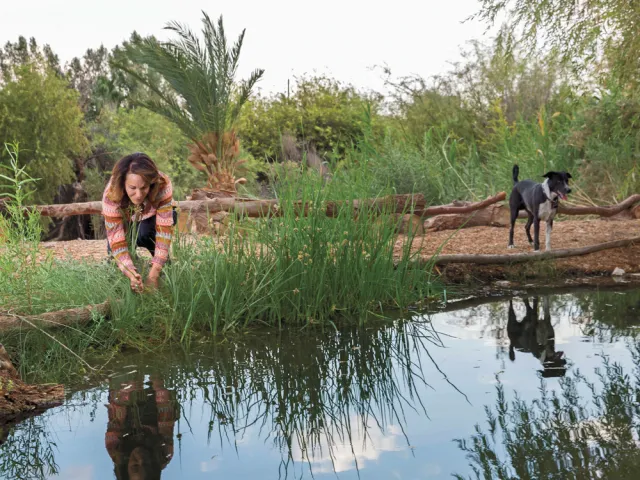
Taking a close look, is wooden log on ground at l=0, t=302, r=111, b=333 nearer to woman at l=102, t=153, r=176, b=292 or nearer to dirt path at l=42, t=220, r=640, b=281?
woman at l=102, t=153, r=176, b=292

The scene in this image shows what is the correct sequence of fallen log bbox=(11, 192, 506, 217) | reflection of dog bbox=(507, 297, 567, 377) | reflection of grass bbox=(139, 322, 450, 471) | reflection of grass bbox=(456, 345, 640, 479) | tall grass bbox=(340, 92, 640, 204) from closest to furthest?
reflection of grass bbox=(456, 345, 640, 479) < reflection of grass bbox=(139, 322, 450, 471) < reflection of dog bbox=(507, 297, 567, 377) < fallen log bbox=(11, 192, 506, 217) < tall grass bbox=(340, 92, 640, 204)

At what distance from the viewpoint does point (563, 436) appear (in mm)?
2807

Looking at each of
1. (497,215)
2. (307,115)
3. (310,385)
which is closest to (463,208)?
(497,215)

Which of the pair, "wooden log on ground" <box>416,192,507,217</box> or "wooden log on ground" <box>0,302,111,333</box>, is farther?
"wooden log on ground" <box>416,192,507,217</box>

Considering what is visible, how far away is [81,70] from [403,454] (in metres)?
51.6

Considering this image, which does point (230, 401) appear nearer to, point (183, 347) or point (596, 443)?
point (183, 347)

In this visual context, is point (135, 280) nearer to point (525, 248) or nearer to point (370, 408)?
point (370, 408)

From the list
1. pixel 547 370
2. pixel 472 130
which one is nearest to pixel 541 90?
pixel 472 130

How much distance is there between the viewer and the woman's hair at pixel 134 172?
419 cm

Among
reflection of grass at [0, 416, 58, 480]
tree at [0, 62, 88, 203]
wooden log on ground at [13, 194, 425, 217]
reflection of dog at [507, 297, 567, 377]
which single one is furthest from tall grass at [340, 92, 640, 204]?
tree at [0, 62, 88, 203]

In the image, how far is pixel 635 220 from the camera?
9516 millimetres

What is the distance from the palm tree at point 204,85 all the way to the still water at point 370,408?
8454 mm

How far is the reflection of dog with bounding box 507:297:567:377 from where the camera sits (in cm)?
386

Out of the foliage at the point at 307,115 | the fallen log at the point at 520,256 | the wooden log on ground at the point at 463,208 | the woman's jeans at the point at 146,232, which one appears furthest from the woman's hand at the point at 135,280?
the foliage at the point at 307,115
